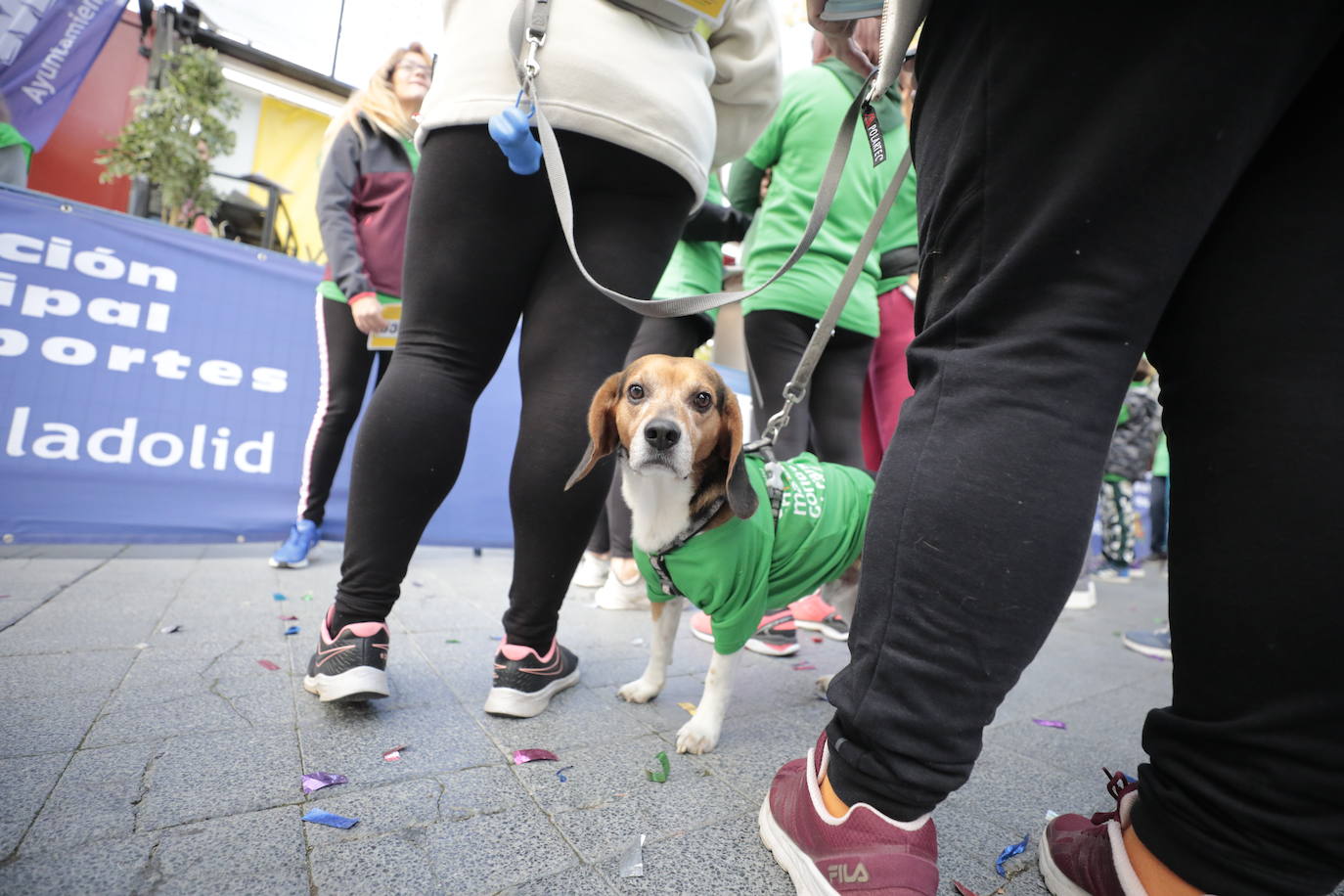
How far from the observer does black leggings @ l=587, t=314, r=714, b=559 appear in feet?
9.31

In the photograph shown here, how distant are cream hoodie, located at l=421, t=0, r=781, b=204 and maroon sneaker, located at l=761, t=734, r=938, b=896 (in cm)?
125

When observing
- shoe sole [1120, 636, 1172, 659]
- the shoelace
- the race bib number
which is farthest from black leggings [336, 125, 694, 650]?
shoe sole [1120, 636, 1172, 659]

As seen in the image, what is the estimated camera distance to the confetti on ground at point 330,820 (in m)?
1.00

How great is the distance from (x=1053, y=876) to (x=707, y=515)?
3.31 ft

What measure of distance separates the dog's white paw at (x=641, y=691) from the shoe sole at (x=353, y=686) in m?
0.62

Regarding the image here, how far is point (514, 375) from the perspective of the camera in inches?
169

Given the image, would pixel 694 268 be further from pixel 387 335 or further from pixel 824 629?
pixel 824 629

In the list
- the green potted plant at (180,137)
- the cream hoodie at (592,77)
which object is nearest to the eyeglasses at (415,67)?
the cream hoodie at (592,77)

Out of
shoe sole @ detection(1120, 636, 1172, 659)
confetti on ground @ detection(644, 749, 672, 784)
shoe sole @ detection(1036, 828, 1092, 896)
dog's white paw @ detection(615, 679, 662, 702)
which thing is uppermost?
shoe sole @ detection(1036, 828, 1092, 896)

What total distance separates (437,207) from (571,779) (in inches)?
48.7

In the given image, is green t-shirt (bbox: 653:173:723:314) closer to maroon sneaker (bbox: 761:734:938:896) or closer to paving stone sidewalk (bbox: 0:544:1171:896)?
paving stone sidewalk (bbox: 0:544:1171:896)

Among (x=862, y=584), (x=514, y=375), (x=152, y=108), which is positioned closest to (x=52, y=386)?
(x=514, y=375)

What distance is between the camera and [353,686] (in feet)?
4.49

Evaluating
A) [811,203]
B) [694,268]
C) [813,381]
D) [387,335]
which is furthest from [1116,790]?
[387,335]
